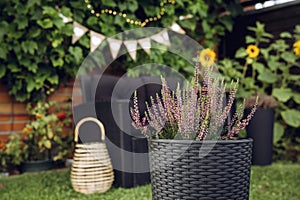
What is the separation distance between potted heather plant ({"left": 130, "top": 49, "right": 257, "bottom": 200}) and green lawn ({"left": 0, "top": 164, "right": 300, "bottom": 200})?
2.86 ft

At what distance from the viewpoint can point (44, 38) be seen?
8.86ft

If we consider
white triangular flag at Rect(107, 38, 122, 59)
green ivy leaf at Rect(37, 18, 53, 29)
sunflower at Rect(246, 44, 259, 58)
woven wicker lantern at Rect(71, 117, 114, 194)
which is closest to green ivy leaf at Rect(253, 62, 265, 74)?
sunflower at Rect(246, 44, 259, 58)

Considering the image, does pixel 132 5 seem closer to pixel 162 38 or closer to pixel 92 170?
pixel 162 38

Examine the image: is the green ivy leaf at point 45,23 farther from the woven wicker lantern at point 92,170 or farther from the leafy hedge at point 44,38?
the woven wicker lantern at point 92,170

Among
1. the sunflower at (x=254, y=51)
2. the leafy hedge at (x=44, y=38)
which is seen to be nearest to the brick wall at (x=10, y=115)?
the leafy hedge at (x=44, y=38)

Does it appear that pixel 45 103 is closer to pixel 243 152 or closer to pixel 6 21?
pixel 6 21

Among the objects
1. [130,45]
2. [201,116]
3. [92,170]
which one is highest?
[130,45]

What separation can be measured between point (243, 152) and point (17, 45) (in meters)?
2.14

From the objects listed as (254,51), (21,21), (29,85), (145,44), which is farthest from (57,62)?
(254,51)

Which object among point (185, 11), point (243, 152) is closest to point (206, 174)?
point (243, 152)

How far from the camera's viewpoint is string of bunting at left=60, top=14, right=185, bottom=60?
2.73m

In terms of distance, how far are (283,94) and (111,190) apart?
1.73m

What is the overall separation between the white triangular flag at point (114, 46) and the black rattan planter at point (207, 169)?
1964mm

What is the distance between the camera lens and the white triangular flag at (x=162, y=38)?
9.76 feet
